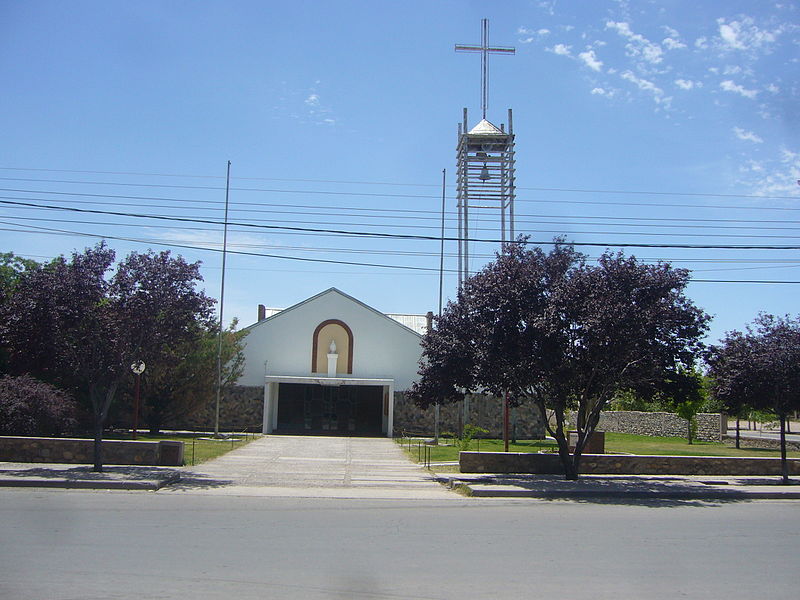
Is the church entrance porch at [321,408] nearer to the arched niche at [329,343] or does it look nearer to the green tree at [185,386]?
the arched niche at [329,343]

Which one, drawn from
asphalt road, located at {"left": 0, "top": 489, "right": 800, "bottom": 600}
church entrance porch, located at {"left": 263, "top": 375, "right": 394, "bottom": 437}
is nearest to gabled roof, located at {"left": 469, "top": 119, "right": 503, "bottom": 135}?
church entrance porch, located at {"left": 263, "top": 375, "right": 394, "bottom": 437}

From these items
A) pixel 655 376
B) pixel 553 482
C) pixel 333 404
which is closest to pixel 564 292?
pixel 655 376

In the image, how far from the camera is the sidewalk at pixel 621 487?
Answer: 53.0ft

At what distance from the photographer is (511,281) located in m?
17.8

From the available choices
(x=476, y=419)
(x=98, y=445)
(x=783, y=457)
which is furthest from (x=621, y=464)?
(x=476, y=419)

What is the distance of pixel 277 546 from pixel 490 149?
81.8 ft

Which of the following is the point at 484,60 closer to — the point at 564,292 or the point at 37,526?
the point at 564,292

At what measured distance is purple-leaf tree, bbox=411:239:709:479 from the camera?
16.7m

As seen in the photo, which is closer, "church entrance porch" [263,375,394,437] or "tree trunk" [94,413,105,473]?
"tree trunk" [94,413,105,473]

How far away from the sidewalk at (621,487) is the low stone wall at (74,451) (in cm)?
782

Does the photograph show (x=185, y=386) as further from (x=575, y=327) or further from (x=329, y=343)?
(x=575, y=327)

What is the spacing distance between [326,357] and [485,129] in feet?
48.9

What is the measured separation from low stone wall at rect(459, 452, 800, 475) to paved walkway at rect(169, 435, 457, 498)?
1743mm

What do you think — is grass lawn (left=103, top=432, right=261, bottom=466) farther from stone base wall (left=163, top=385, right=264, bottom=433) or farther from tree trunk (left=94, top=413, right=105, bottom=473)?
stone base wall (left=163, top=385, right=264, bottom=433)
